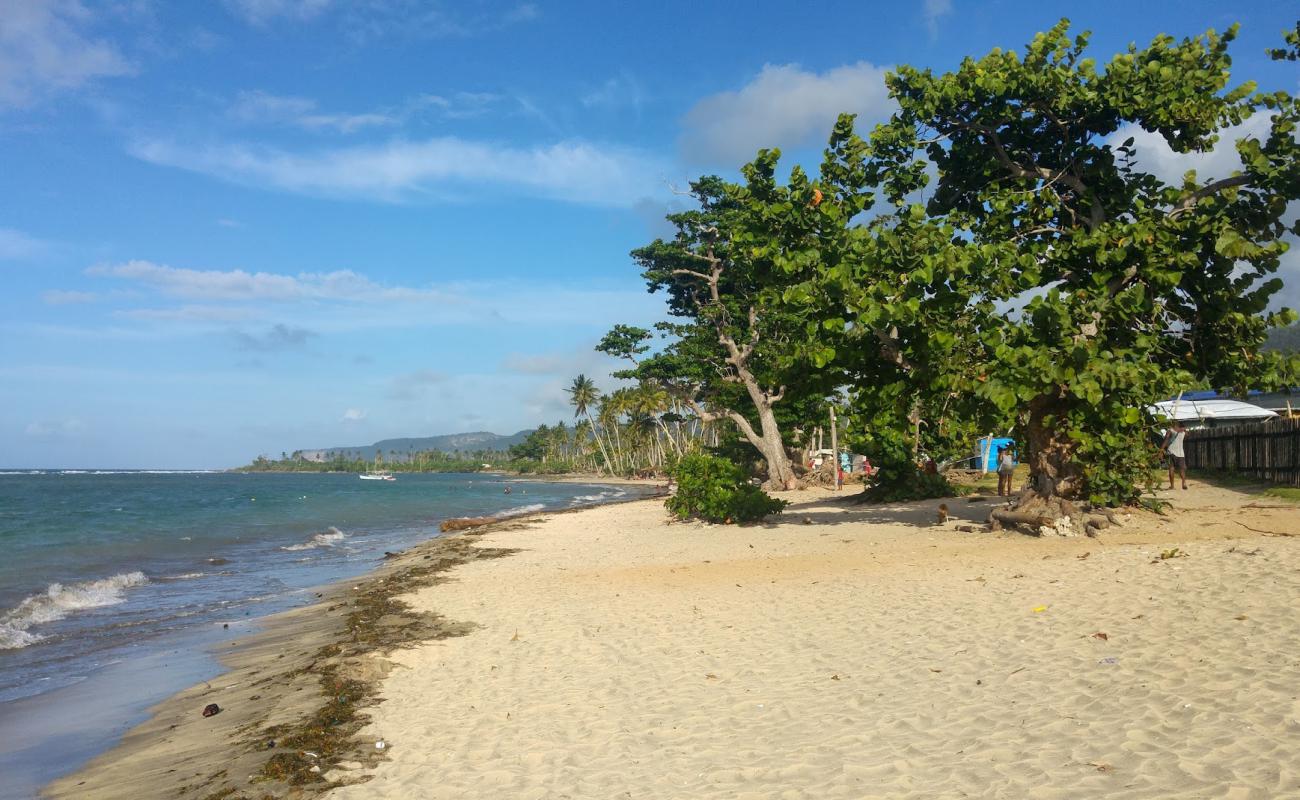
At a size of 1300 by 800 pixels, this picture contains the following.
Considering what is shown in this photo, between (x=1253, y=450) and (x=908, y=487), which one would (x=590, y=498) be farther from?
(x=1253, y=450)

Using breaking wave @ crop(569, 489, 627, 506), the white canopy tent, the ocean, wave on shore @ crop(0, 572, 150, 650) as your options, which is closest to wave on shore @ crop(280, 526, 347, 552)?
the ocean

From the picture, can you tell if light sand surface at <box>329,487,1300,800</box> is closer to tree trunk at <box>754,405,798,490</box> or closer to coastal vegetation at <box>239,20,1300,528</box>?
coastal vegetation at <box>239,20,1300,528</box>

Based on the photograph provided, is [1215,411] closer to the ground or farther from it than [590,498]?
farther from it

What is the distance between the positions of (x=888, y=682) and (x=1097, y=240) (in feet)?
31.1

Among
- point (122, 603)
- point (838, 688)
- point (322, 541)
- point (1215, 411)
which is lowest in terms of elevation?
point (322, 541)

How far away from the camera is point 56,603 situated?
50.7 feet

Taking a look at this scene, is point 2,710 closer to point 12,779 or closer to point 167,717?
point 167,717

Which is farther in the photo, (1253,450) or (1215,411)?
(1215,411)

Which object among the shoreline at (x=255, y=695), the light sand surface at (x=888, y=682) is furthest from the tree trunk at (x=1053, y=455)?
the shoreline at (x=255, y=695)

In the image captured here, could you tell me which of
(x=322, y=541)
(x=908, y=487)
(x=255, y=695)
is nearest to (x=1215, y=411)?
(x=908, y=487)

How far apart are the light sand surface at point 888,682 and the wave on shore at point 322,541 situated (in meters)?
15.6

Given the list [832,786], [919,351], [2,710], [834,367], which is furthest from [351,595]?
[832,786]

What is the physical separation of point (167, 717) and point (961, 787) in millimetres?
7081

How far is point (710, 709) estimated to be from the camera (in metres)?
6.42
